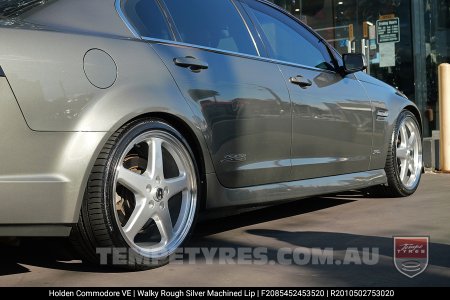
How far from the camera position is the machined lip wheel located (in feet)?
10.2

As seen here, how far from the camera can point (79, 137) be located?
2.83 m

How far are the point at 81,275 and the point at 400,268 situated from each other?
5.58 ft

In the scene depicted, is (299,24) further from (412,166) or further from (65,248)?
(65,248)

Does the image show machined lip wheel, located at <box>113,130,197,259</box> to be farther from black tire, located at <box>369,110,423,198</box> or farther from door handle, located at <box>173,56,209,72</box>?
black tire, located at <box>369,110,423,198</box>

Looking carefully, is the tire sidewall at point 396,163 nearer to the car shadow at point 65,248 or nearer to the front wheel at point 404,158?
the front wheel at point 404,158

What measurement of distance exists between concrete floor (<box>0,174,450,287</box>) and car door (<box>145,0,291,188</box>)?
50cm

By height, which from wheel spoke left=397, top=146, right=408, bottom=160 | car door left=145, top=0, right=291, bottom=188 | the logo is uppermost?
car door left=145, top=0, right=291, bottom=188

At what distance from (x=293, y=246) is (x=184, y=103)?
45.1 inches

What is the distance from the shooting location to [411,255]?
3.43 meters

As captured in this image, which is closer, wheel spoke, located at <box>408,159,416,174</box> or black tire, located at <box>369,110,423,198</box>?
black tire, located at <box>369,110,423,198</box>

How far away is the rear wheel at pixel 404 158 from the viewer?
5.49 metres

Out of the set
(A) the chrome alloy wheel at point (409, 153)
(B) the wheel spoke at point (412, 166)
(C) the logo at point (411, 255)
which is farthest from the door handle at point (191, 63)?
(B) the wheel spoke at point (412, 166)

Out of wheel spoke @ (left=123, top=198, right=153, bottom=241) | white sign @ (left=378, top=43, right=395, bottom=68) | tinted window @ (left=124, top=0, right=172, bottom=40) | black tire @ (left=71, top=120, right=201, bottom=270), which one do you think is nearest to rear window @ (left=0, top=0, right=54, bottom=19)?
Answer: tinted window @ (left=124, top=0, right=172, bottom=40)

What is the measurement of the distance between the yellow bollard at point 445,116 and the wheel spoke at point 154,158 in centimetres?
588
